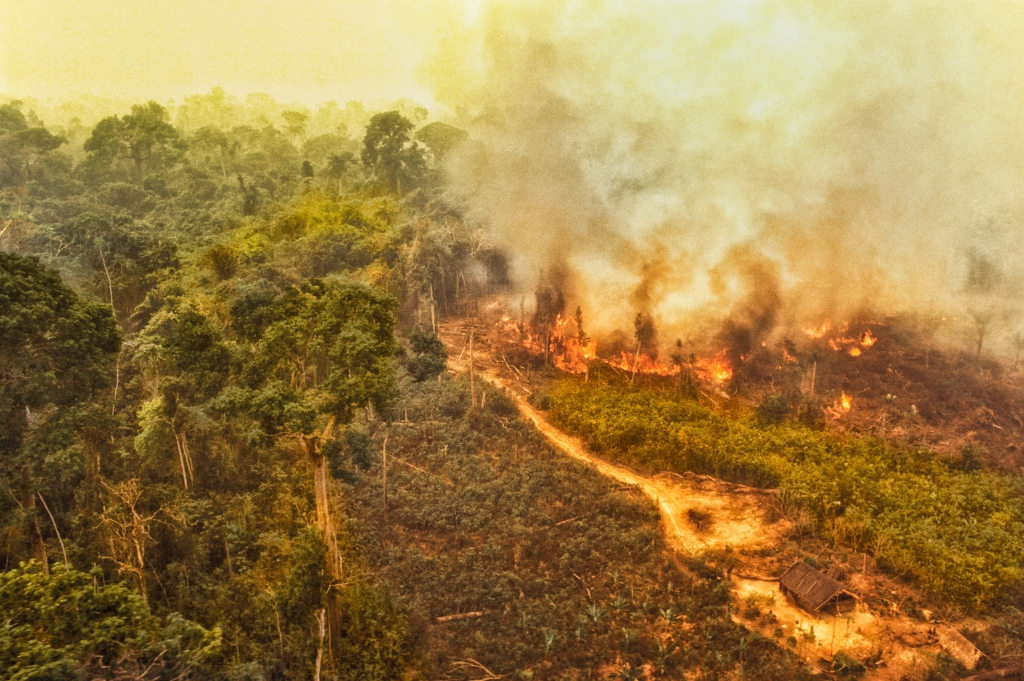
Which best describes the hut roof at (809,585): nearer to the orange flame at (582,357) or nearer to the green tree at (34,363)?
the orange flame at (582,357)

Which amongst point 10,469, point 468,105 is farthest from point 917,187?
point 10,469

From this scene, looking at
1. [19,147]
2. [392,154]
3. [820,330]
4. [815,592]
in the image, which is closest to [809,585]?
[815,592]

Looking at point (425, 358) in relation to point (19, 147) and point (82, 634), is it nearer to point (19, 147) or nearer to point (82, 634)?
point (82, 634)

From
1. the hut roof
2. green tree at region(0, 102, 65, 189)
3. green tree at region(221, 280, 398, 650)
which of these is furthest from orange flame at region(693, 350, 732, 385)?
green tree at region(0, 102, 65, 189)

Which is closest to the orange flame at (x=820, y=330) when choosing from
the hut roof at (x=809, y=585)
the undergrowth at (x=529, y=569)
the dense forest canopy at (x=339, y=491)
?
the dense forest canopy at (x=339, y=491)

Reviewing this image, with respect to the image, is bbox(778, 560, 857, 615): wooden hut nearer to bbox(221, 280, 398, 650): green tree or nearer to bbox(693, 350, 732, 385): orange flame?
bbox(693, 350, 732, 385): orange flame

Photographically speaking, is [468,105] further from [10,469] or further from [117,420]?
[10,469]
